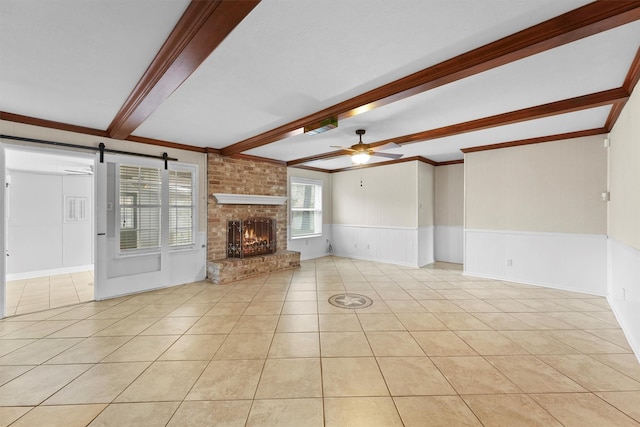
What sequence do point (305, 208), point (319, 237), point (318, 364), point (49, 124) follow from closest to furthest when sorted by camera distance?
1. point (318, 364)
2. point (49, 124)
3. point (305, 208)
4. point (319, 237)

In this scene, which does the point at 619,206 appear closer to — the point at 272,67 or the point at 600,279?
the point at 600,279

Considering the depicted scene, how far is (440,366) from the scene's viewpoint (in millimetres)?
2273

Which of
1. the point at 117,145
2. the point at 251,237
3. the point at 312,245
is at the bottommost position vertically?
the point at 312,245

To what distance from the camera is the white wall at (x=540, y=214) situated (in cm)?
421

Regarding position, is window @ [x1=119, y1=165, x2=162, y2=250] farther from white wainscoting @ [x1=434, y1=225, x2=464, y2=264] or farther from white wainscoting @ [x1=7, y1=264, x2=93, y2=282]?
white wainscoting @ [x1=434, y1=225, x2=464, y2=264]

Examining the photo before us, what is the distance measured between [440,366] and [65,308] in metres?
4.76

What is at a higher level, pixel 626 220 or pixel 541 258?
pixel 626 220

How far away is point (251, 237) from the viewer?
5.75m

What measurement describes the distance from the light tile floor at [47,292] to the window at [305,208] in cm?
415

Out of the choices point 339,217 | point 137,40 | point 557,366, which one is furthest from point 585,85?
point 339,217

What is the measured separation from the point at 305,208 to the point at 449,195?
377 cm

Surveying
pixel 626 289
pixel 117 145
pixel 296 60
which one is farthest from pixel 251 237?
pixel 626 289

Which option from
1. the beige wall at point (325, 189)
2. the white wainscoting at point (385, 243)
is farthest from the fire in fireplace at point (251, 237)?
the white wainscoting at point (385, 243)

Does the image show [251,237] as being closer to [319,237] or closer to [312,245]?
[312,245]
